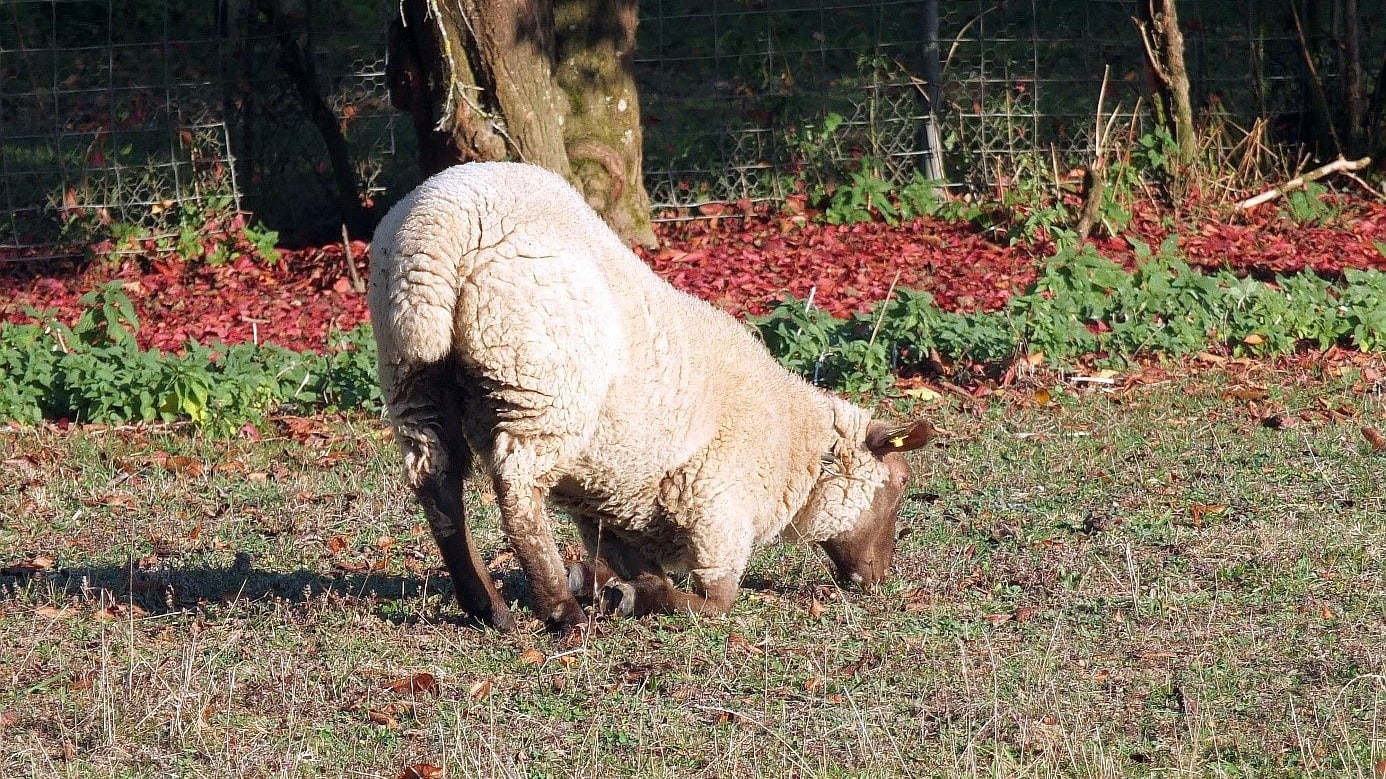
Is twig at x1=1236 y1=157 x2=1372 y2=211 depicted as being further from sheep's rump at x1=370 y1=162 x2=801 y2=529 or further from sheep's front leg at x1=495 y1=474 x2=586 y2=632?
sheep's front leg at x1=495 y1=474 x2=586 y2=632

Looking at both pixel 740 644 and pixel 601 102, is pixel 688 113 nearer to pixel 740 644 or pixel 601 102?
pixel 601 102

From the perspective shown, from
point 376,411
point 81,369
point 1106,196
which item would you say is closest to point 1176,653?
point 376,411

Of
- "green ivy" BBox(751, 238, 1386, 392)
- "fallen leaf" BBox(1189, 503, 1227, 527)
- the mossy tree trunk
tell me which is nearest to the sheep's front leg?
"fallen leaf" BBox(1189, 503, 1227, 527)

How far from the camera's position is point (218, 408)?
29.6 ft

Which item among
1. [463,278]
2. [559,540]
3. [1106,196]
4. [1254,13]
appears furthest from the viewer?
[1254,13]

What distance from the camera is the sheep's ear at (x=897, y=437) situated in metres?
6.35

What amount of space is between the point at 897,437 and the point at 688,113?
851 cm

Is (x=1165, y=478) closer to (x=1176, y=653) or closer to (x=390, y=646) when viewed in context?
(x=1176, y=653)

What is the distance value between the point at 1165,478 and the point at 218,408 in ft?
17.0

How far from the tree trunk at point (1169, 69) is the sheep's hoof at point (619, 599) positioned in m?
9.04

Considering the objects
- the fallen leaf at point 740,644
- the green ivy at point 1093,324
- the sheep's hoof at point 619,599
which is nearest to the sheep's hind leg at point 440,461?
the sheep's hoof at point 619,599

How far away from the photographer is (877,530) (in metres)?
6.39

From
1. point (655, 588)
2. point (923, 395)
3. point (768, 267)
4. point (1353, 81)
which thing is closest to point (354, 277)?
point (768, 267)

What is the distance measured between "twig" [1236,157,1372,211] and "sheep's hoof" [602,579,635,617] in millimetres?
9261
